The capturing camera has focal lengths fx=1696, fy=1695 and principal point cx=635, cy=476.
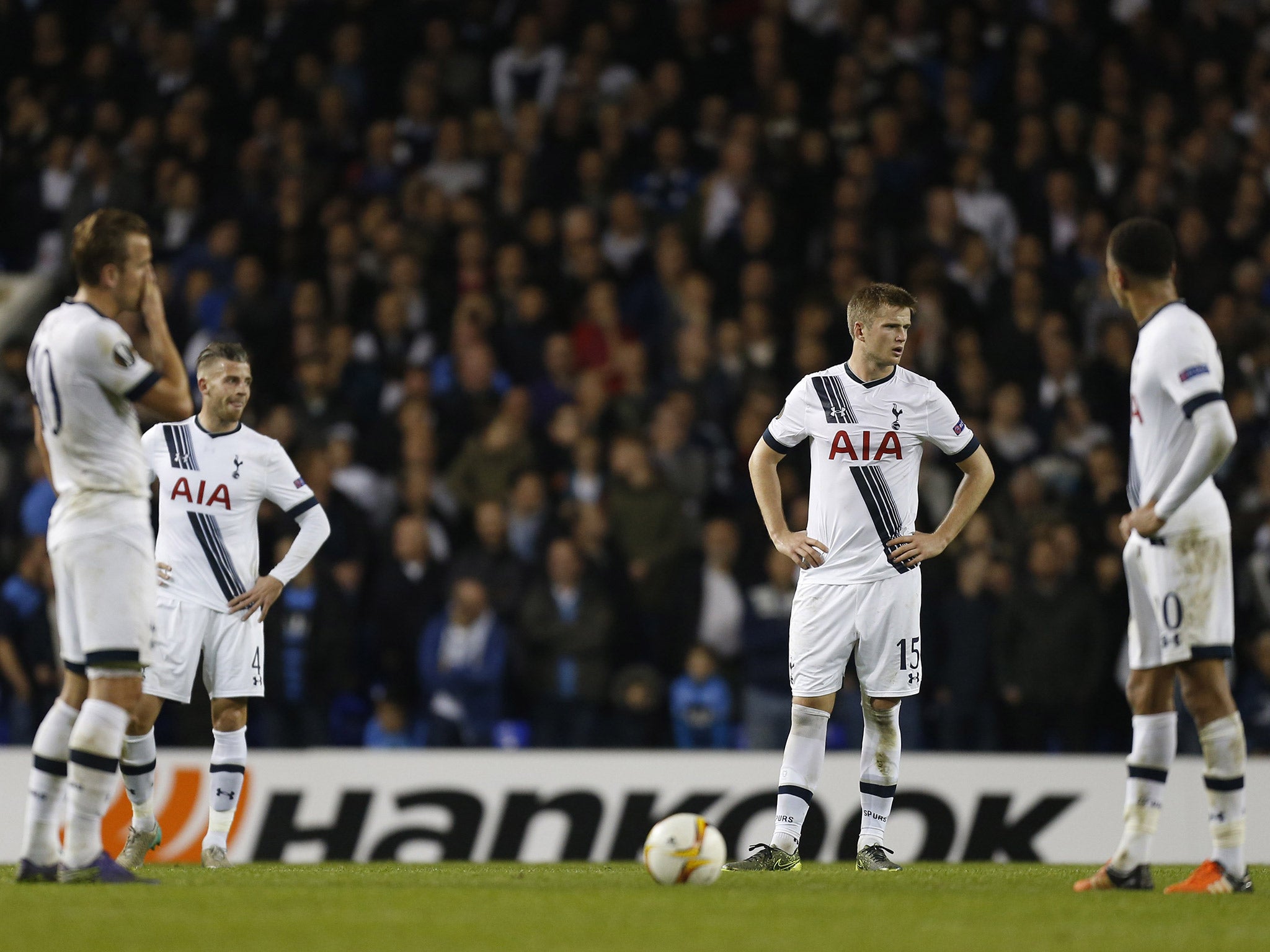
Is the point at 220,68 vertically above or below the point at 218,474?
above

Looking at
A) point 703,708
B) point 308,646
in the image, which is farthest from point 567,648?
point 308,646

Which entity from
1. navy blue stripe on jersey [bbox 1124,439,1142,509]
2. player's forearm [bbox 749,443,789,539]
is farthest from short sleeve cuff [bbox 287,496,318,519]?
navy blue stripe on jersey [bbox 1124,439,1142,509]

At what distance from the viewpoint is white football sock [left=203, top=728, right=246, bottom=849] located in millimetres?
9242

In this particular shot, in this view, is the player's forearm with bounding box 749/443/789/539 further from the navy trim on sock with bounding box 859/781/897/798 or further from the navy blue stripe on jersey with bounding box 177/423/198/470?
the navy blue stripe on jersey with bounding box 177/423/198/470

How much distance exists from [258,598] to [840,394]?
3302 millimetres

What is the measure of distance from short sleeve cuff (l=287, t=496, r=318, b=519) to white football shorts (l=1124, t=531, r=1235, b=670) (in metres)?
4.62

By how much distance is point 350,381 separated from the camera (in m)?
15.3

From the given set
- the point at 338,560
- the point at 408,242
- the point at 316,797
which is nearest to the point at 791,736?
the point at 316,797

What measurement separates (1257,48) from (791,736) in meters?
12.5

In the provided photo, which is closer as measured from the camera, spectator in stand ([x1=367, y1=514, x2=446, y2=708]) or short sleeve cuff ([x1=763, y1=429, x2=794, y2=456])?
short sleeve cuff ([x1=763, y1=429, x2=794, y2=456])

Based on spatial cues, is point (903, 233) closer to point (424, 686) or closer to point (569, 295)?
point (569, 295)

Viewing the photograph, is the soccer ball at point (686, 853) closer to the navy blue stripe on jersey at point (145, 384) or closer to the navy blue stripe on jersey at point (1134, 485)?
the navy blue stripe on jersey at point (1134, 485)

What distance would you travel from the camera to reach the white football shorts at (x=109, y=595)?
6730 millimetres

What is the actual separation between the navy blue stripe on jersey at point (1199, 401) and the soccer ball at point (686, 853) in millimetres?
2677
